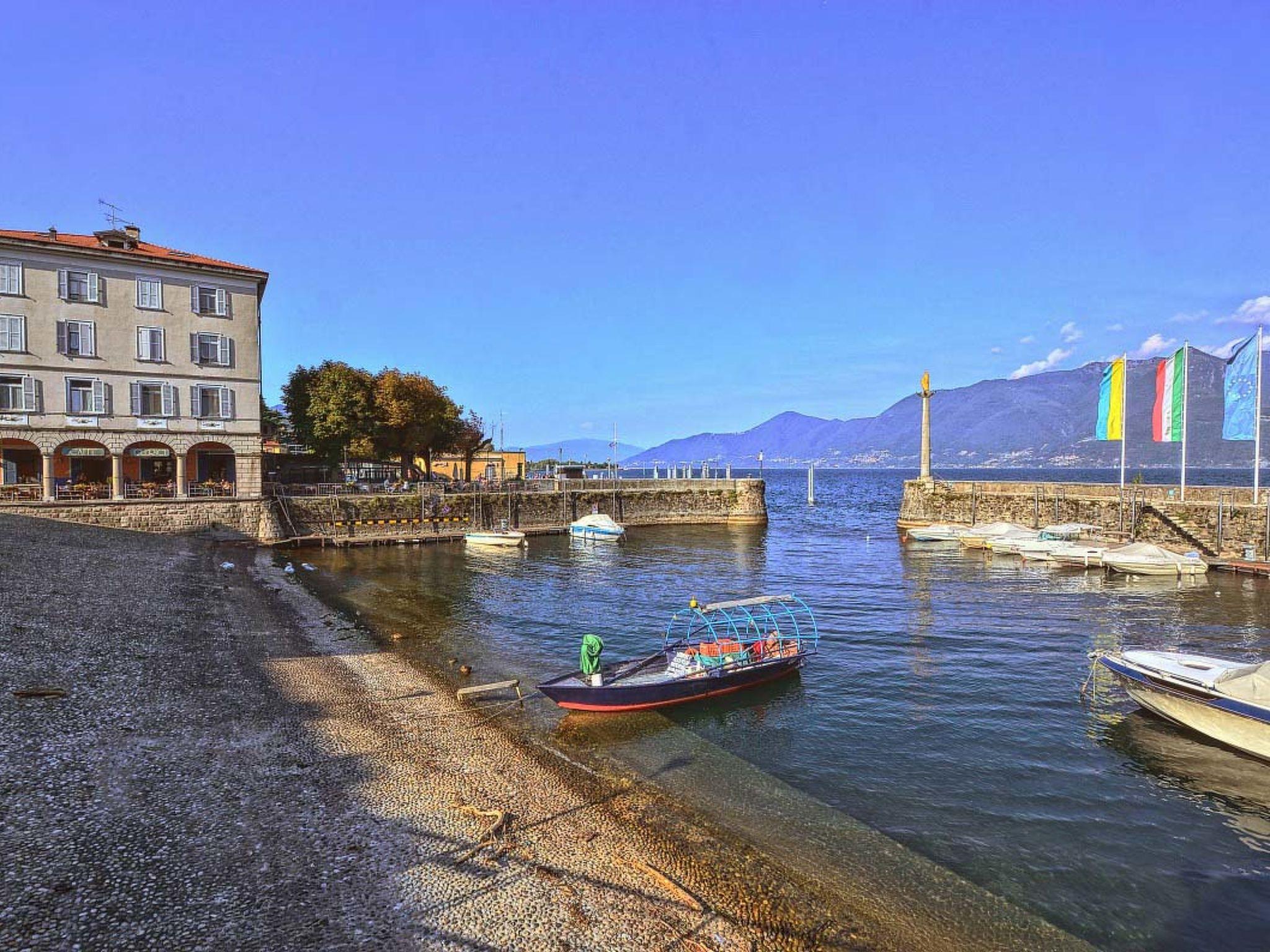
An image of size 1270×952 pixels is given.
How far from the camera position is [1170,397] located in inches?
1790

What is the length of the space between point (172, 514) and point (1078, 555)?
6104cm

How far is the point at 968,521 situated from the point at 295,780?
63811mm

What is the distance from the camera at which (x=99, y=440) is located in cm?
4238

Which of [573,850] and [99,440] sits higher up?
[99,440]

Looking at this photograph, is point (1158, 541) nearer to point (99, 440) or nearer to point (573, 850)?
point (573, 850)

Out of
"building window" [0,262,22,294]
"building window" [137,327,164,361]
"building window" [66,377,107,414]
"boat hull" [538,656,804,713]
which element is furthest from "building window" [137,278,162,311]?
"boat hull" [538,656,804,713]

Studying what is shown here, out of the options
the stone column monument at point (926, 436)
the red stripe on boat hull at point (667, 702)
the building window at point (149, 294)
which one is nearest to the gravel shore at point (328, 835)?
the red stripe on boat hull at point (667, 702)

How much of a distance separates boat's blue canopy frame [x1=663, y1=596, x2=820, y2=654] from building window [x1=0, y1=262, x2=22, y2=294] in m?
45.1

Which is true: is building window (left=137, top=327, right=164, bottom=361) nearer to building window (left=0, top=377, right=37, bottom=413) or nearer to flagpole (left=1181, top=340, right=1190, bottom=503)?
building window (left=0, top=377, right=37, bottom=413)

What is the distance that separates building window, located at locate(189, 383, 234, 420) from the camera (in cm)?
4512

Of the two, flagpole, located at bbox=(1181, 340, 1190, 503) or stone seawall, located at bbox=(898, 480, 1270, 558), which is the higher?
flagpole, located at bbox=(1181, 340, 1190, 503)

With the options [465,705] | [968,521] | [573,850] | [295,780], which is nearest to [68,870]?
[295,780]

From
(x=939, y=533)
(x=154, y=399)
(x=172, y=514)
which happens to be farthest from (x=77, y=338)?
(x=939, y=533)

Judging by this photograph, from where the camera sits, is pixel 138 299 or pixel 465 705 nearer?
pixel 465 705
